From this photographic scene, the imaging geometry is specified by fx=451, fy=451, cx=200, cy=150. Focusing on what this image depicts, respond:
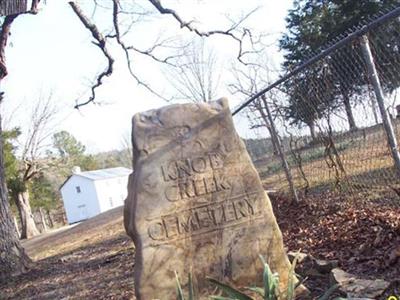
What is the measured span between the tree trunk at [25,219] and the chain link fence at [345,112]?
23571 millimetres

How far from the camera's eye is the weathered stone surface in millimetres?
3250

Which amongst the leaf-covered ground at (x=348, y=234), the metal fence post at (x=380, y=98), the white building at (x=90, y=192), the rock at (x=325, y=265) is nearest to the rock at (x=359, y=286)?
the leaf-covered ground at (x=348, y=234)

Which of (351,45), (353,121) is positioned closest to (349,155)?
(353,121)

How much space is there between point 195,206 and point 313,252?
1.43 metres

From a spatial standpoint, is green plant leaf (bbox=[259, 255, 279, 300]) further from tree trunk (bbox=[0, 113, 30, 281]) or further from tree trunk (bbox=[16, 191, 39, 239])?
tree trunk (bbox=[16, 191, 39, 239])

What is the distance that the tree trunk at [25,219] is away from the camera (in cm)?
2756

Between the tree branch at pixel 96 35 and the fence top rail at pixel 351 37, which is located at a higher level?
the tree branch at pixel 96 35

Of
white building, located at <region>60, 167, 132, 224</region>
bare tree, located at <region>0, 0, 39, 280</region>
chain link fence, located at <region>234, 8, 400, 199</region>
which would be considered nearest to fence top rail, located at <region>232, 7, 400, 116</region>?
chain link fence, located at <region>234, 8, 400, 199</region>

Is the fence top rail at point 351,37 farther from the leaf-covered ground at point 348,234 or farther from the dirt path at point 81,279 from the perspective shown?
the dirt path at point 81,279

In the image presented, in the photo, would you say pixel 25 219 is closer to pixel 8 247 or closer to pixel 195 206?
pixel 8 247

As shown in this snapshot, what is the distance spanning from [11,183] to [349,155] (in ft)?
85.3

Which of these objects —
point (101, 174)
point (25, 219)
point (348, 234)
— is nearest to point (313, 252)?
point (348, 234)

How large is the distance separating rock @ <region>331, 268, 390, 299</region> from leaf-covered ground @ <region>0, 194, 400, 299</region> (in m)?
0.10

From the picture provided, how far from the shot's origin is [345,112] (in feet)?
15.8
